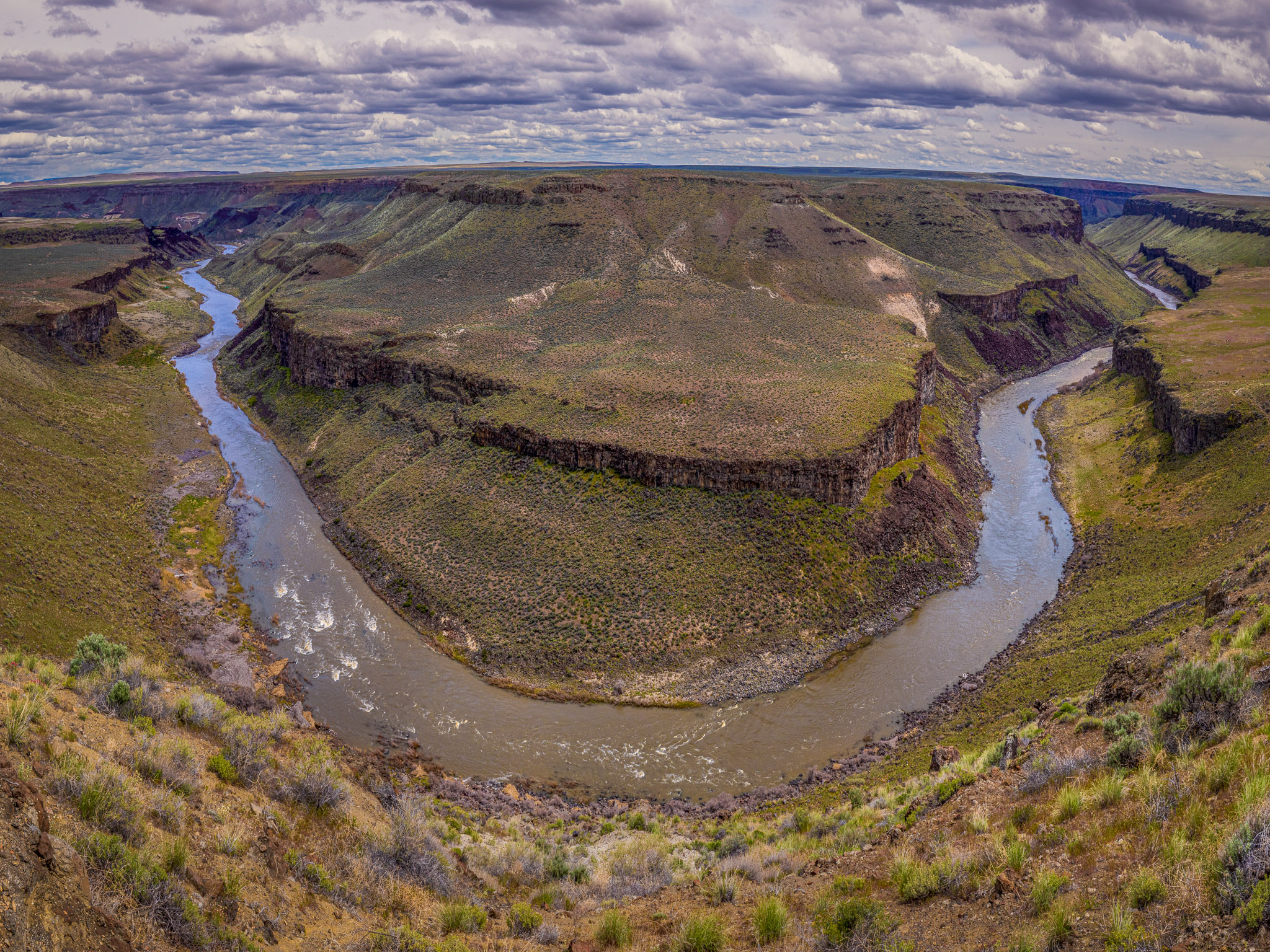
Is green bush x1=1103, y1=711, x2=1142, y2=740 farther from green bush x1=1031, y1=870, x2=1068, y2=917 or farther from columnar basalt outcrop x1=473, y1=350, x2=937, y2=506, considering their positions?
columnar basalt outcrop x1=473, y1=350, x2=937, y2=506

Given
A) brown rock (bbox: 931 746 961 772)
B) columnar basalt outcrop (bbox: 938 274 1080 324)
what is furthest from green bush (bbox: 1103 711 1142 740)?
columnar basalt outcrop (bbox: 938 274 1080 324)

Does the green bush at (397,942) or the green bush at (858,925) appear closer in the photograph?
the green bush at (858,925)

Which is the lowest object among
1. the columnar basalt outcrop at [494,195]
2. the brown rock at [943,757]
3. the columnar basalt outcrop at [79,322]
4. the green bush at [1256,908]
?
the brown rock at [943,757]

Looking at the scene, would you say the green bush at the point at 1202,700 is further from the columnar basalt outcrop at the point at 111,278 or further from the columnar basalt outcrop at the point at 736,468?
the columnar basalt outcrop at the point at 111,278

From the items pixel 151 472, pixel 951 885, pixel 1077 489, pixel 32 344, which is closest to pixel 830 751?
pixel 951 885

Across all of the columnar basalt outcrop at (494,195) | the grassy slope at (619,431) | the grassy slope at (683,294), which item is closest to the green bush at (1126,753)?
the grassy slope at (619,431)

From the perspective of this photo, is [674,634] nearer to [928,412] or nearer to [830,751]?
[830,751]

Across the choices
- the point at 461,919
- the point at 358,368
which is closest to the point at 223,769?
the point at 461,919
